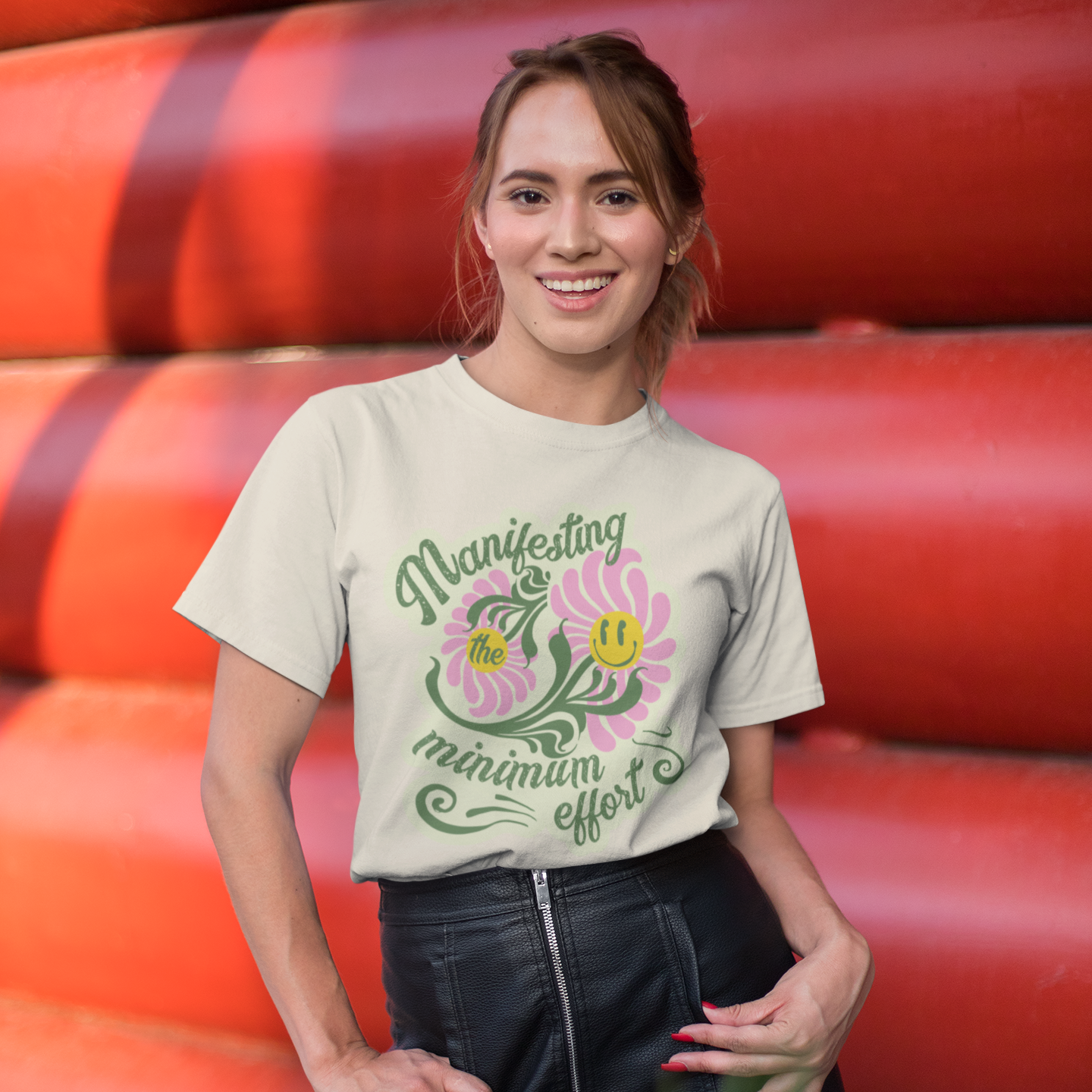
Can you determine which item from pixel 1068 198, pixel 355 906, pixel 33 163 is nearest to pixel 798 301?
pixel 1068 198

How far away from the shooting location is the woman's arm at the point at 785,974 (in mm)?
637

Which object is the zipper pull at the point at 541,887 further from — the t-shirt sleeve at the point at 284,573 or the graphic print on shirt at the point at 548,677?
the t-shirt sleeve at the point at 284,573

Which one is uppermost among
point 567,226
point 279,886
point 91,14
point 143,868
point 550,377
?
point 91,14

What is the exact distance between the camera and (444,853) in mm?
635

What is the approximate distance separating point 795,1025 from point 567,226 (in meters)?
0.52

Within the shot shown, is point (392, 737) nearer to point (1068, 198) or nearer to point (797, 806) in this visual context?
point (797, 806)

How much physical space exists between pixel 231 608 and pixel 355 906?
1.77ft

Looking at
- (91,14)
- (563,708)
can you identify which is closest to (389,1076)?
(563,708)

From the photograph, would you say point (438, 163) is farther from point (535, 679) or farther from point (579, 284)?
point (535, 679)

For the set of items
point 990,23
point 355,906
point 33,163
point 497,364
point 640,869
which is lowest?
point 355,906

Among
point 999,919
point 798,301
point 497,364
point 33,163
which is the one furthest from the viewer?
point 33,163

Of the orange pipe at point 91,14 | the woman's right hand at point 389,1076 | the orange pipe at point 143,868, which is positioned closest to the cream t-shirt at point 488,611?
the woman's right hand at point 389,1076

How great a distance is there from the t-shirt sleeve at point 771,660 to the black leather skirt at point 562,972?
148mm

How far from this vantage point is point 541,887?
640mm
